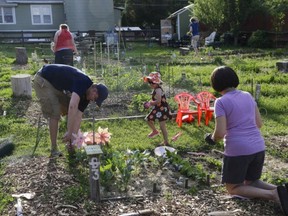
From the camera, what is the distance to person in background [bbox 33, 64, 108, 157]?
4828mm

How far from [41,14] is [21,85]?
24094 millimetres

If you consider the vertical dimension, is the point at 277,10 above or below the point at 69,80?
above

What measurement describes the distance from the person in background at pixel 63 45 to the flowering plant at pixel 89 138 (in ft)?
16.1

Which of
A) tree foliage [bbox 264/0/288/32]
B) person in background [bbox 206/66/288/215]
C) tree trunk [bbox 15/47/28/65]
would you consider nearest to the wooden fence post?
person in background [bbox 206/66/288/215]

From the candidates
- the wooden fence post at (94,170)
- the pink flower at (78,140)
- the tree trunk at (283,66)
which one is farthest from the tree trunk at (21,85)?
the tree trunk at (283,66)

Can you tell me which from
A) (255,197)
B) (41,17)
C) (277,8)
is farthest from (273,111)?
(41,17)

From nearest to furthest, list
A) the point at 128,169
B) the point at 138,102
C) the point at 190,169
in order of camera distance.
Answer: the point at 128,169 < the point at 190,169 < the point at 138,102

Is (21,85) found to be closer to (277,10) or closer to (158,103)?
(158,103)

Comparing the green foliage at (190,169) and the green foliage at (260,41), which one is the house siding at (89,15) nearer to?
the green foliage at (260,41)

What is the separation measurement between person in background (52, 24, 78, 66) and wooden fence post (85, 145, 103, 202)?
21.6 ft

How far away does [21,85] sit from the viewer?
9242 mm

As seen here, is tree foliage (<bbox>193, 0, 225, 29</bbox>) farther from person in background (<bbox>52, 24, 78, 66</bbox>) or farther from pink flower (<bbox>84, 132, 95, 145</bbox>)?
pink flower (<bbox>84, 132, 95, 145</bbox>)

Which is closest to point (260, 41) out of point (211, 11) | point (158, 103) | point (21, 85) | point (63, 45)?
→ point (211, 11)

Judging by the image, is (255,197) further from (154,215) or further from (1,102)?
(1,102)
